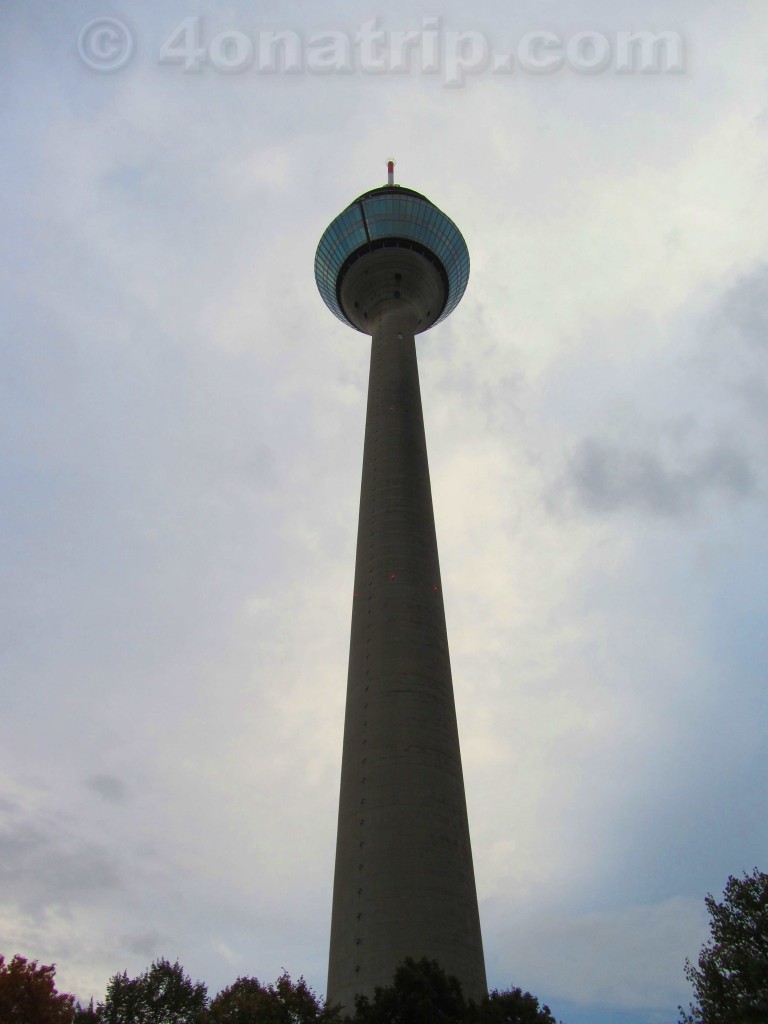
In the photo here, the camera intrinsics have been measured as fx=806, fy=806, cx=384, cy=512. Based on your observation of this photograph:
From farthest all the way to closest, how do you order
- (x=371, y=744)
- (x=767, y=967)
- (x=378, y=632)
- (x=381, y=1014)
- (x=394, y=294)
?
(x=394, y=294) < (x=378, y=632) < (x=371, y=744) < (x=767, y=967) < (x=381, y=1014)

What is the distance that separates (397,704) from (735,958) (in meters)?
23.0

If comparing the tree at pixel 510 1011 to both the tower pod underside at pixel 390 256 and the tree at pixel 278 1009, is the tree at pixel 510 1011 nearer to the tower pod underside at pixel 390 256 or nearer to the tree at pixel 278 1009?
the tree at pixel 278 1009

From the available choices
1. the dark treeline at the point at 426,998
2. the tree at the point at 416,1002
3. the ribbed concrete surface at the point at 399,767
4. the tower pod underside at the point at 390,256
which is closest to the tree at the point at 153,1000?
the dark treeline at the point at 426,998

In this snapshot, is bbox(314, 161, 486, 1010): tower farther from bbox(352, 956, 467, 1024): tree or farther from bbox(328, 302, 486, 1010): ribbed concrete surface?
bbox(352, 956, 467, 1024): tree

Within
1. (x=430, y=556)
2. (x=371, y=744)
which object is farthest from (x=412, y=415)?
(x=371, y=744)

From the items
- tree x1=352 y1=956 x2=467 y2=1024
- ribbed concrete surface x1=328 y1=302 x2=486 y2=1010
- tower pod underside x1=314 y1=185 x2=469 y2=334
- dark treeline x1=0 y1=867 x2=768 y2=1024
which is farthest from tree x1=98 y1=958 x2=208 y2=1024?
tower pod underside x1=314 y1=185 x2=469 y2=334

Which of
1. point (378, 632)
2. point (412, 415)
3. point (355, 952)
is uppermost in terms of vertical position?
point (412, 415)

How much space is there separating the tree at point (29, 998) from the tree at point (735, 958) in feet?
108

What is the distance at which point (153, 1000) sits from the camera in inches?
2181

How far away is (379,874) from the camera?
151 ft

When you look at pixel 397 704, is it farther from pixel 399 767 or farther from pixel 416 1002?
pixel 416 1002

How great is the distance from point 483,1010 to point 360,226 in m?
70.2

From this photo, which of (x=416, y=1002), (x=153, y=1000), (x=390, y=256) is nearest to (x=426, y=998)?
(x=416, y=1002)

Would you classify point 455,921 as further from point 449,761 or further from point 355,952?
point 449,761
